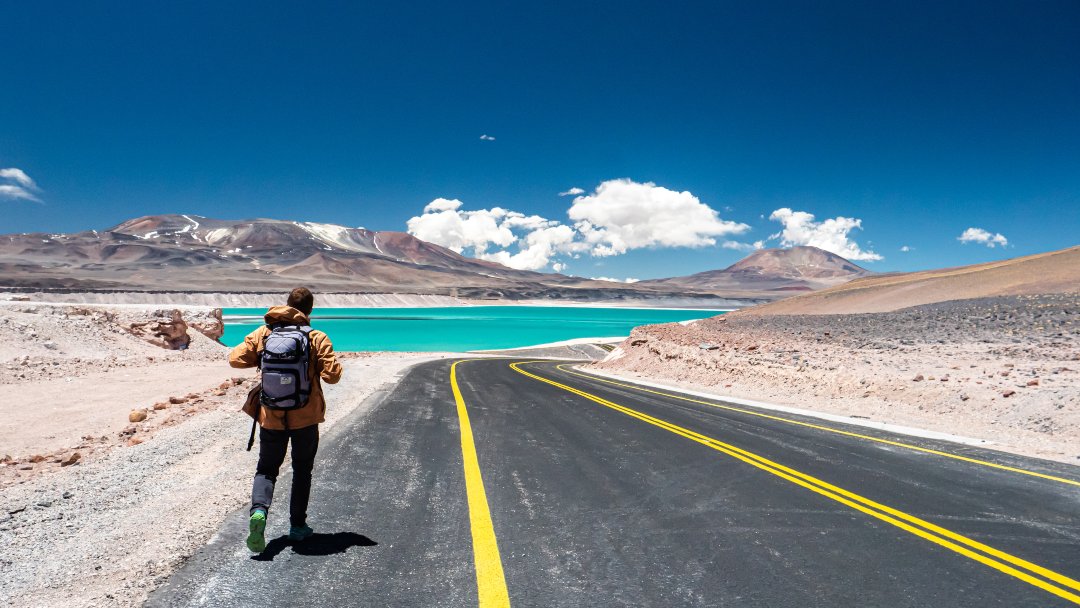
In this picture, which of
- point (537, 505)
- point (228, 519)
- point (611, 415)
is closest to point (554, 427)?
point (611, 415)

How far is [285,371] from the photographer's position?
406 cm

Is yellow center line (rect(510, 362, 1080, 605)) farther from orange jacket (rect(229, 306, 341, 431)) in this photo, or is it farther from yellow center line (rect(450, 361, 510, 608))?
orange jacket (rect(229, 306, 341, 431))

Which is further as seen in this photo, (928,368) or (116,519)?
(928,368)

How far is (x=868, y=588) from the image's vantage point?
3682mm

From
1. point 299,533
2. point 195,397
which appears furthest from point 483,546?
point 195,397

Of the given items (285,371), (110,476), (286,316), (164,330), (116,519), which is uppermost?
(286,316)

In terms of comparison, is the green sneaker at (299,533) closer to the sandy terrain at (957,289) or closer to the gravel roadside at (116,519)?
the gravel roadside at (116,519)

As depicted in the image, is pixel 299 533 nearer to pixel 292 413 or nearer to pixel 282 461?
pixel 282 461

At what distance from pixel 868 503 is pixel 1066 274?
53554 millimetres

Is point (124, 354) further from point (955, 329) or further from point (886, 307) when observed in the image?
point (886, 307)

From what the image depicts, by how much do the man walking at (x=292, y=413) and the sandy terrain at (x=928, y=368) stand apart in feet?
32.3

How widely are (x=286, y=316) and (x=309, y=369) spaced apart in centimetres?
46

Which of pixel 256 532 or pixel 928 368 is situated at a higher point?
pixel 928 368

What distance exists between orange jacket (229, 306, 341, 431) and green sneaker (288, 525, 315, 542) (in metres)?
0.83
